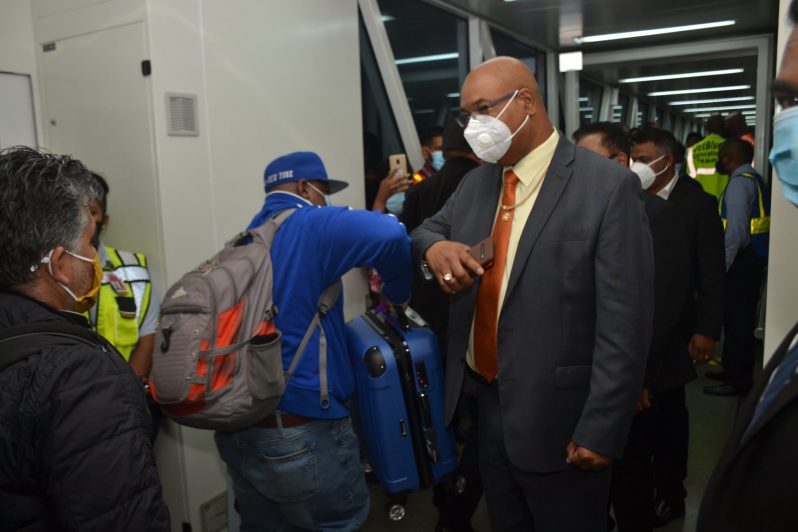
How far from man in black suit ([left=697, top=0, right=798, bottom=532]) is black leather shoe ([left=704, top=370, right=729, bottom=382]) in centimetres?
434

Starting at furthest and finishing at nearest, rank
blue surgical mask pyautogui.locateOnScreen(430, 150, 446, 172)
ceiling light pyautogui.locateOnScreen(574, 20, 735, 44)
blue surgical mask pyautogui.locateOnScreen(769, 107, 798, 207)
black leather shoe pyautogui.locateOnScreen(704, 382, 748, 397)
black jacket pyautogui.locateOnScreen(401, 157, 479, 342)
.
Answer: ceiling light pyautogui.locateOnScreen(574, 20, 735, 44) < black leather shoe pyautogui.locateOnScreen(704, 382, 748, 397) < blue surgical mask pyautogui.locateOnScreen(430, 150, 446, 172) < black jacket pyautogui.locateOnScreen(401, 157, 479, 342) < blue surgical mask pyautogui.locateOnScreen(769, 107, 798, 207)

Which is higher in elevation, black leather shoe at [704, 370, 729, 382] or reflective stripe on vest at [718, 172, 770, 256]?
reflective stripe on vest at [718, 172, 770, 256]

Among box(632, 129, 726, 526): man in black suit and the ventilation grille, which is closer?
the ventilation grille

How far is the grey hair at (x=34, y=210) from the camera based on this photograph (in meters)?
1.12

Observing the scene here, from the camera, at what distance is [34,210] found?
3.78 feet

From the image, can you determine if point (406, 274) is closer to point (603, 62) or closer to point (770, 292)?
point (770, 292)

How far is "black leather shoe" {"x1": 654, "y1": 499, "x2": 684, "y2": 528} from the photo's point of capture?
2.90m

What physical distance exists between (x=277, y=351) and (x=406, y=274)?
1.65ft

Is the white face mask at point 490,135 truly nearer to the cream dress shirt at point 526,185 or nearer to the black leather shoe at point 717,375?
the cream dress shirt at point 526,185

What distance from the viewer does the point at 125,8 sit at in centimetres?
250

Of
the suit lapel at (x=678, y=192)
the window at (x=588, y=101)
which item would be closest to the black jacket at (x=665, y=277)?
the suit lapel at (x=678, y=192)

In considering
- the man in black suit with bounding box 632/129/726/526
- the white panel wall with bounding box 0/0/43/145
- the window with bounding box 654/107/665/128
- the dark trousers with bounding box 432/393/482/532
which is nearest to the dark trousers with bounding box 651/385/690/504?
the man in black suit with bounding box 632/129/726/526

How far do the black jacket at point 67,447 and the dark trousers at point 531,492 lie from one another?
40.6 inches

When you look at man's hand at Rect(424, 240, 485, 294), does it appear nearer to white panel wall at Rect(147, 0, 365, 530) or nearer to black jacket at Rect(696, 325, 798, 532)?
black jacket at Rect(696, 325, 798, 532)
